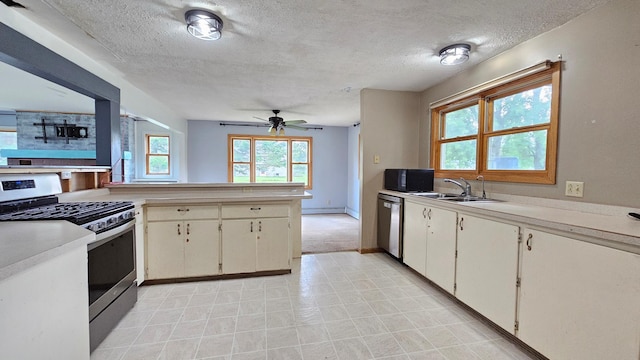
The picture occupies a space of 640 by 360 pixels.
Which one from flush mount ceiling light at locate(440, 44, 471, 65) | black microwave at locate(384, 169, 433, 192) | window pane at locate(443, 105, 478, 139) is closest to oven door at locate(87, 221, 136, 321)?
black microwave at locate(384, 169, 433, 192)

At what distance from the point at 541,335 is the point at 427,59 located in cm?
244

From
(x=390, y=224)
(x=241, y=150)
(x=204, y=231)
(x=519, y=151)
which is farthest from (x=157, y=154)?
(x=519, y=151)

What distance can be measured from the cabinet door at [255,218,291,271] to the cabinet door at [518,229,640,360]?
2.08 meters

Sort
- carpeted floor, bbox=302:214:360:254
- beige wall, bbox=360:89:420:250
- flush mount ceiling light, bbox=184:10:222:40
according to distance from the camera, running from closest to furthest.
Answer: flush mount ceiling light, bbox=184:10:222:40
beige wall, bbox=360:89:420:250
carpeted floor, bbox=302:214:360:254

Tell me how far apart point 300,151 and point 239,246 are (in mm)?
4555

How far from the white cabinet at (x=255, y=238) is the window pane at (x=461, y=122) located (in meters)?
2.28

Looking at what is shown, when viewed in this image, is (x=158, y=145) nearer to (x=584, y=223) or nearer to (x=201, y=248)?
(x=201, y=248)

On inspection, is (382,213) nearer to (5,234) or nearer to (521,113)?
(521,113)

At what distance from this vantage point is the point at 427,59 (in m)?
2.69

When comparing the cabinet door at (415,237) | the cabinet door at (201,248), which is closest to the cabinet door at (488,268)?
the cabinet door at (415,237)

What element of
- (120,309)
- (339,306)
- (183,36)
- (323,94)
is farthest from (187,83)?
(339,306)

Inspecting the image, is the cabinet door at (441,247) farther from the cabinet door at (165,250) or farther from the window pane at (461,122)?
the cabinet door at (165,250)

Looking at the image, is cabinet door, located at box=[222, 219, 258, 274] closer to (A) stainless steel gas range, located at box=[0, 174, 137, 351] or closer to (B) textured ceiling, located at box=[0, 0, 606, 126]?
(A) stainless steel gas range, located at box=[0, 174, 137, 351]

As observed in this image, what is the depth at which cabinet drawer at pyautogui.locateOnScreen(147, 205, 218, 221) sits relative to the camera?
2594 mm
